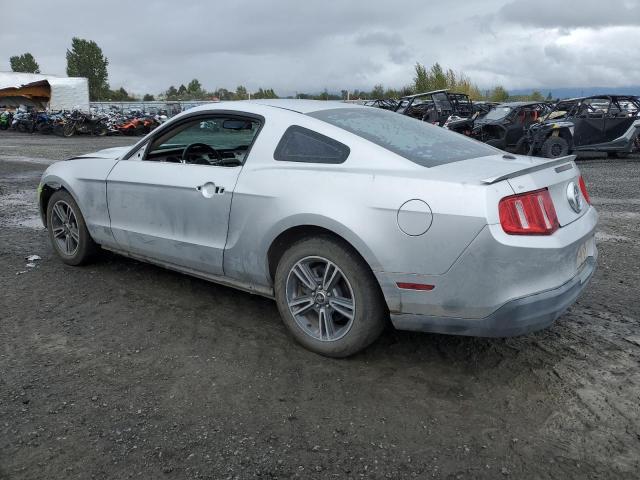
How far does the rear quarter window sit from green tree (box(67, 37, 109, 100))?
92.6 metres

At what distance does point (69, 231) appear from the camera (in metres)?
5.15

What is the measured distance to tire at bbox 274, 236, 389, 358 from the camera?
3203 millimetres

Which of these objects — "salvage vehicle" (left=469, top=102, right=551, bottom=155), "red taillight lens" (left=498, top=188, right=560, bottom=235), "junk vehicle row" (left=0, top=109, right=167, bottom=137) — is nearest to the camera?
"red taillight lens" (left=498, top=188, right=560, bottom=235)

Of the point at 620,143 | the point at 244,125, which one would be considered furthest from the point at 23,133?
the point at 244,125

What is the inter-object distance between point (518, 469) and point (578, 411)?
2.00ft

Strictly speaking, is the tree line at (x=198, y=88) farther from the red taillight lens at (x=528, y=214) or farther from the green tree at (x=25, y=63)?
the red taillight lens at (x=528, y=214)

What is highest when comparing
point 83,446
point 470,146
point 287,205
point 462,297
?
point 470,146

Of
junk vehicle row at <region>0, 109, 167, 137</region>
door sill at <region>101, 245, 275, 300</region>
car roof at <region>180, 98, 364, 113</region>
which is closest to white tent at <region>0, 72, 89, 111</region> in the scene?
junk vehicle row at <region>0, 109, 167, 137</region>

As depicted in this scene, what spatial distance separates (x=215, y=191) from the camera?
3797 mm

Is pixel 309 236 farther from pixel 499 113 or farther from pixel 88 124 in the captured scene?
pixel 88 124

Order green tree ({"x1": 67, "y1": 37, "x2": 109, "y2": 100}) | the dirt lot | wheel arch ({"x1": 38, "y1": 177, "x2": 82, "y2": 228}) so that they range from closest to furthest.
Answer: the dirt lot, wheel arch ({"x1": 38, "y1": 177, "x2": 82, "y2": 228}), green tree ({"x1": 67, "y1": 37, "x2": 109, "y2": 100})

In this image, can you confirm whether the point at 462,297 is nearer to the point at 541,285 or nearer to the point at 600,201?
the point at 541,285

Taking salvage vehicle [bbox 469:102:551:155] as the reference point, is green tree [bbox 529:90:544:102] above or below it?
above

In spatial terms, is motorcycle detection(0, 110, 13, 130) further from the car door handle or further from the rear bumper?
the rear bumper
